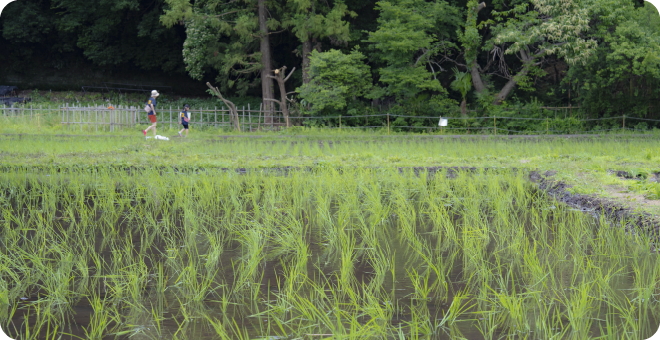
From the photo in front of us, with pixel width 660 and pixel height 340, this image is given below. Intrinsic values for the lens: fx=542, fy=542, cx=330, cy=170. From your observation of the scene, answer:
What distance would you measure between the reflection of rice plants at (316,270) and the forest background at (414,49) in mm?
13922

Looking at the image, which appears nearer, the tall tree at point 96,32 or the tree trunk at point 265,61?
the tree trunk at point 265,61

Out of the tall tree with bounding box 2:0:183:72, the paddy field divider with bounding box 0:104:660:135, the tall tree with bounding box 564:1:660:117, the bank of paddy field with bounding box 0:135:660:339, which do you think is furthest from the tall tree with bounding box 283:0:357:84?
the bank of paddy field with bounding box 0:135:660:339

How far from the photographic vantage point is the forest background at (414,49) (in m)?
18.5

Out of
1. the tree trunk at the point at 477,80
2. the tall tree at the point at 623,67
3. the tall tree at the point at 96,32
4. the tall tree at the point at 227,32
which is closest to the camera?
the tall tree at the point at 623,67

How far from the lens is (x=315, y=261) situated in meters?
3.91

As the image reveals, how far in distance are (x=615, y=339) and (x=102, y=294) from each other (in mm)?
2763

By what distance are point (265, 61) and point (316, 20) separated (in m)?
2.87

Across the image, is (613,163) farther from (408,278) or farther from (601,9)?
(601,9)

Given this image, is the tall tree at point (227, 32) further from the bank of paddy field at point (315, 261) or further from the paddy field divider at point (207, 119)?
the bank of paddy field at point (315, 261)

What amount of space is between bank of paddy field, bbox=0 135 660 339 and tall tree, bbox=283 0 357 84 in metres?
12.9

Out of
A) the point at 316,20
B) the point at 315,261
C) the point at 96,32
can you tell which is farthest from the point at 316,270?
the point at 96,32

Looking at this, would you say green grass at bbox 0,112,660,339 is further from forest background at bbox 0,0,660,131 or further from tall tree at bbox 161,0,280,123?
tall tree at bbox 161,0,280,123

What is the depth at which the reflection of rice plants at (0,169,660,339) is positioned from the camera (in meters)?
2.74

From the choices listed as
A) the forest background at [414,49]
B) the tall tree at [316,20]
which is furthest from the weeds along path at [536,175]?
the tall tree at [316,20]
